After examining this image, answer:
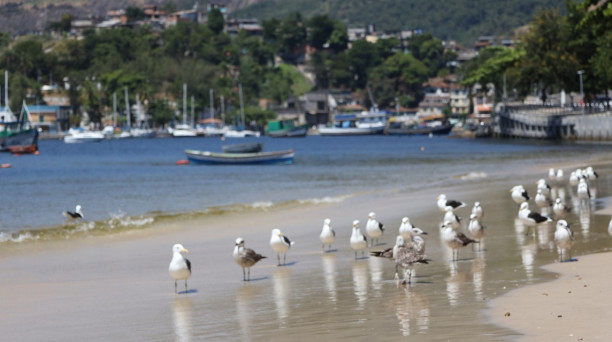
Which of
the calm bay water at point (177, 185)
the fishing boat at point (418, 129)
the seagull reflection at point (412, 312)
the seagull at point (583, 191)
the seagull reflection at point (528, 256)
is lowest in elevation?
the fishing boat at point (418, 129)

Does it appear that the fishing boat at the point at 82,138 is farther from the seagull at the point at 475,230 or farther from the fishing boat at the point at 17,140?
the seagull at the point at 475,230

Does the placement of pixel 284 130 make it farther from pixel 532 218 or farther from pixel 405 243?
pixel 405 243

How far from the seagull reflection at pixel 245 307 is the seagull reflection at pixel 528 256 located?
4.08m

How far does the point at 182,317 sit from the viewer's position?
14305 millimetres

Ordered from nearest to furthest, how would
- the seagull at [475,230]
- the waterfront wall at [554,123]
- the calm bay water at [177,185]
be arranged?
1. the seagull at [475,230]
2. the calm bay water at [177,185]
3. the waterfront wall at [554,123]

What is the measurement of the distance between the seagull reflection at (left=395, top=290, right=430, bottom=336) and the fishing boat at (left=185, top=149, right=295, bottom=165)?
57659mm

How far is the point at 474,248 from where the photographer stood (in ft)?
63.9

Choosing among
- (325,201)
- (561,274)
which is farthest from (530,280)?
(325,201)

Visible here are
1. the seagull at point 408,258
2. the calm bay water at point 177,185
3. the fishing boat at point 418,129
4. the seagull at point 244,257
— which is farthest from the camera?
the fishing boat at point 418,129

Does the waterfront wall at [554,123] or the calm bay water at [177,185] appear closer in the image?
the calm bay water at [177,185]

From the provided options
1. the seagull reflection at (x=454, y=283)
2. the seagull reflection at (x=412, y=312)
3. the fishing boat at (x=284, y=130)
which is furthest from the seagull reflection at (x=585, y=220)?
the fishing boat at (x=284, y=130)

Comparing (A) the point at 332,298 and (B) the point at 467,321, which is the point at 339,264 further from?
(B) the point at 467,321

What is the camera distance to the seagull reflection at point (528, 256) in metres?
16.2

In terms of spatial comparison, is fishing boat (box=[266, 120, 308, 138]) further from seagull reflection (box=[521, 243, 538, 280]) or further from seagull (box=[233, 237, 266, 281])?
seagull (box=[233, 237, 266, 281])
